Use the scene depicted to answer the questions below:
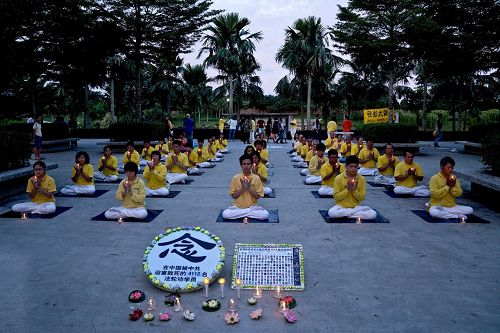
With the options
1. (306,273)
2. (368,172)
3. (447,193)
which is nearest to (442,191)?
(447,193)

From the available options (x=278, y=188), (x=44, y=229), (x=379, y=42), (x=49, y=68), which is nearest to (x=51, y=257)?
(x=44, y=229)

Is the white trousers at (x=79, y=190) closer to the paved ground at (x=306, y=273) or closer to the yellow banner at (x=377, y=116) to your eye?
the paved ground at (x=306, y=273)

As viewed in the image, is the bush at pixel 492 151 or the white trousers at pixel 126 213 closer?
the white trousers at pixel 126 213

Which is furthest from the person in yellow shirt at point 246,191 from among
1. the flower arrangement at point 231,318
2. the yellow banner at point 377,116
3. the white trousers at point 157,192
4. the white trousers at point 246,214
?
the yellow banner at point 377,116

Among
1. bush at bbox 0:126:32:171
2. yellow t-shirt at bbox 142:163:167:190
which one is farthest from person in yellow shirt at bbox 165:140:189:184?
bush at bbox 0:126:32:171

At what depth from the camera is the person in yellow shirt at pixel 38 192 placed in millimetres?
8297

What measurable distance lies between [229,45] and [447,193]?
97.1 ft

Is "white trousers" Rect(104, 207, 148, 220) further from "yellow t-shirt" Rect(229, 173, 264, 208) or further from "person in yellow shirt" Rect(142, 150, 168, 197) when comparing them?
"person in yellow shirt" Rect(142, 150, 168, 197)

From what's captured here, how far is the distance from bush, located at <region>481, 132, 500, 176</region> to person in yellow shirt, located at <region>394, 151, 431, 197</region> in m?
1.50

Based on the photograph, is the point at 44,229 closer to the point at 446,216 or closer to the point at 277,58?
the point at 446,216

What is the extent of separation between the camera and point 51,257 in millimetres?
5914

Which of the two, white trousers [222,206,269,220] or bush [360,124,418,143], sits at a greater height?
bush [360,124,418,143]

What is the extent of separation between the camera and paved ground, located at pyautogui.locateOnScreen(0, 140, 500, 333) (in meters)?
4.07

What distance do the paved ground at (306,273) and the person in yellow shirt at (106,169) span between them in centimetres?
336
